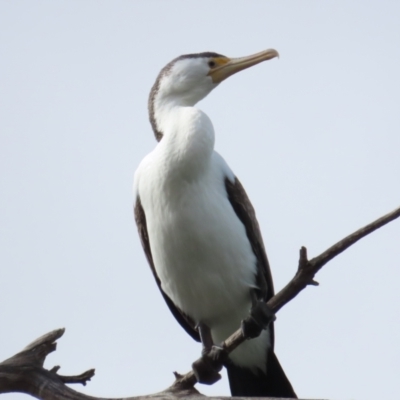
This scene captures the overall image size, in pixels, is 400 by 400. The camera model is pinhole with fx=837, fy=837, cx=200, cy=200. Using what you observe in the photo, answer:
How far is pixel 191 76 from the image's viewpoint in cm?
765

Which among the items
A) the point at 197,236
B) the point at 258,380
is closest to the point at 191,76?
the point at 197,236

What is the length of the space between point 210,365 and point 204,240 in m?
0.98

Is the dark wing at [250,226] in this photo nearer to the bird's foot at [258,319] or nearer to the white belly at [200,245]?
the white belly at [200,245]

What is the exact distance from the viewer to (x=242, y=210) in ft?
23.2

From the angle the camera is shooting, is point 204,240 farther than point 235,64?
No

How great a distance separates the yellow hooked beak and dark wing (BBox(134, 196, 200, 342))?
1516 mm

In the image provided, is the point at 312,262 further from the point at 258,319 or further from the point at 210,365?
the point at 210,365

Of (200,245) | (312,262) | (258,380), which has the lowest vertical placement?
(258,380)

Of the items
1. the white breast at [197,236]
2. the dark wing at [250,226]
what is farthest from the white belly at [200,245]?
the dark wing at [250,226]

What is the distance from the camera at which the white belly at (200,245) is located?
6637 millimetres

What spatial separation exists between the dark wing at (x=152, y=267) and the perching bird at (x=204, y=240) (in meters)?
0.01

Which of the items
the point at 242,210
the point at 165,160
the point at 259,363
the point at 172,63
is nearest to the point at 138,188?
the point at 165,160

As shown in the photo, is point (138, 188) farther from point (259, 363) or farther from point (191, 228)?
point (259, 363)

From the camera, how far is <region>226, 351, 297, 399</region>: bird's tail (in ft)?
24.0
